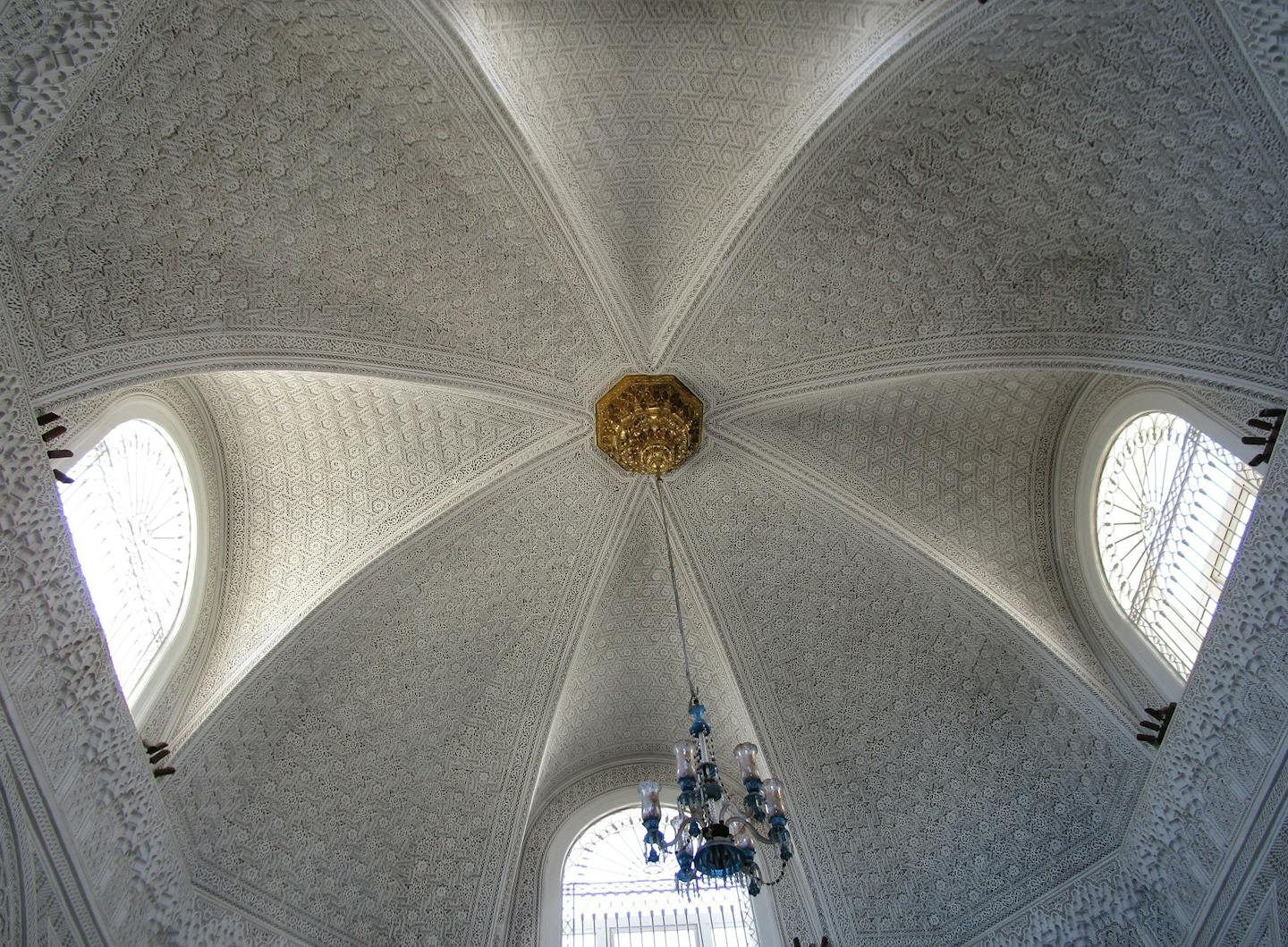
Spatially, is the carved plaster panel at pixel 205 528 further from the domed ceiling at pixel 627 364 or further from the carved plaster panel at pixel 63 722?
the carved plaster panel at pixel 63 722

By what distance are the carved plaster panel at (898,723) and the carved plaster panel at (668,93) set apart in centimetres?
239

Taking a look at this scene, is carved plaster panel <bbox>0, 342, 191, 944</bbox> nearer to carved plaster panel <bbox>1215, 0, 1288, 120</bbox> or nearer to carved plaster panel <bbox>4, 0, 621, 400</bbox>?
carved plaster panel <bbox>4, 0, 621, 400</bbox>

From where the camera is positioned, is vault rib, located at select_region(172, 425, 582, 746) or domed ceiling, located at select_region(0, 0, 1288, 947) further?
vault rib, located at select_region(172, 425, 582, 746)

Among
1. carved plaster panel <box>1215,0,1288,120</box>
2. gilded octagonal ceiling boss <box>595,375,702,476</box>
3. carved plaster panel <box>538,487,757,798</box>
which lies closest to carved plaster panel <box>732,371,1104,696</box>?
gilded octagonal ceiling boss <box>595,375,702,476</box>

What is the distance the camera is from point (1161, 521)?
7.08m

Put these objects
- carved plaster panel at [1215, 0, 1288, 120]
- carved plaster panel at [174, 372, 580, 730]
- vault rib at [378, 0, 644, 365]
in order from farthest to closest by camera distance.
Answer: carved plaster panel at [174, 372, 580, 730] < vault rib at [378, 0, 644, 365] < carved plaster panel at [1215, 0, 1288, 120]

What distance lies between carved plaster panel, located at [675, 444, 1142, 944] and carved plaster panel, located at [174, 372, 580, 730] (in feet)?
7.08

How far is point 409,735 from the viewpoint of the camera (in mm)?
8188

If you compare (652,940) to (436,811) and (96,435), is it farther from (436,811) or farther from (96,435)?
(96,435)

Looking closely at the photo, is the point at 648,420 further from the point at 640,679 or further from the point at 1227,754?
the point at 1227,754

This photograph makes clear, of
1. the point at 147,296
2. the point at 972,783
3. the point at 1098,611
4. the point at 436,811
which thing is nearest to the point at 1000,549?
the point at 1098,611

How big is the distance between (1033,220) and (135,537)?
707cm

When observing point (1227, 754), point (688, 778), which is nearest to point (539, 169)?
point (688, 778)

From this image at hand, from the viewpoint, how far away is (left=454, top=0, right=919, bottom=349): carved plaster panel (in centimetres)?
625
